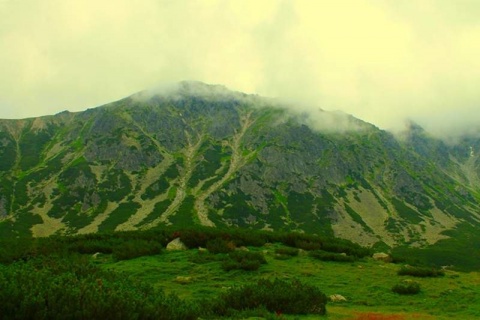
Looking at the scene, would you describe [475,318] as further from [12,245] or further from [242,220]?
[242,220]

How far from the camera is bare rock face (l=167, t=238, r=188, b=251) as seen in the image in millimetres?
27141

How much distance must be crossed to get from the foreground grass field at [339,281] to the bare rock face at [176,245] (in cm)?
121

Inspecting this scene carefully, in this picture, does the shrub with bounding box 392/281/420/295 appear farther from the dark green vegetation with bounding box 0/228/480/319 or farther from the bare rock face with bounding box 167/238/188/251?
the bare rock face with bounding box 167/238/188/251

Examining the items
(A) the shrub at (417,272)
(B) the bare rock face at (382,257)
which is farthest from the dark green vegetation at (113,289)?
(A) the shrub at (417,272)

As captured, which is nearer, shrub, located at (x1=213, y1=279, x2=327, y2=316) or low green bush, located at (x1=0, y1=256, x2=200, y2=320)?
low green bush, located at (x1=0, y1=256, x2=200, y2=320)

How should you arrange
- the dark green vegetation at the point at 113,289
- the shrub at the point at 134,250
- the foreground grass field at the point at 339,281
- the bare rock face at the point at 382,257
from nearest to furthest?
the dark green vegetation at the point at 113,289, the foreground grass field at the point at 339,281, the shrub at the point at 134,250, the bare rock face at the point at 382,257

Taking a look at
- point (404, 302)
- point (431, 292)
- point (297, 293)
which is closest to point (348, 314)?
point (297, 293)

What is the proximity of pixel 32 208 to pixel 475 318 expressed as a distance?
202224mm

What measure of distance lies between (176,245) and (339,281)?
11.6m

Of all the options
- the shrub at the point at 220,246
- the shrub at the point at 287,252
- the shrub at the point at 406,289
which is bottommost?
the shrub at the point at 406,289

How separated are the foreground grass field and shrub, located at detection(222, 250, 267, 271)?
1.19ft

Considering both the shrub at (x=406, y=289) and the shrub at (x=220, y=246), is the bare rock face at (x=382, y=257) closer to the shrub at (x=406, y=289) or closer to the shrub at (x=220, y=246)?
the shrub at (x=406, y=289)

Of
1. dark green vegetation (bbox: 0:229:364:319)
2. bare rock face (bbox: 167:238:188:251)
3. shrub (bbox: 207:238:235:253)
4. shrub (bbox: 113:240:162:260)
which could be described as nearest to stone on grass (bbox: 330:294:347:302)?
dark green vegetation (bbox: 0:229:364:319)

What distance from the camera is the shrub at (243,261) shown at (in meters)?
21.2
